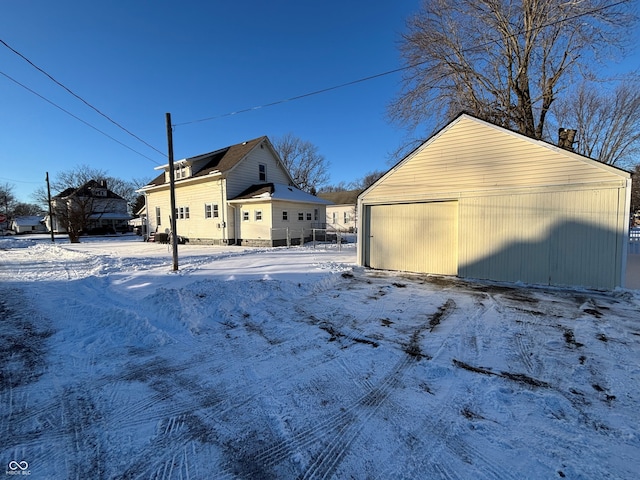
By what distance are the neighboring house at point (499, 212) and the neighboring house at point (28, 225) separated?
71574 millimetres

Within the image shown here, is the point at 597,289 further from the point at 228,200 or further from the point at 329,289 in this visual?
the point at 228,200

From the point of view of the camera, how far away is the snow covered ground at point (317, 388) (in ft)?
6.91

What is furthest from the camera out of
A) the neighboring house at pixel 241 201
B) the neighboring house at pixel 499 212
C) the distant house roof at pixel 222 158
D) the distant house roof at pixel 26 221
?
the distant house roof at pixel 26 221

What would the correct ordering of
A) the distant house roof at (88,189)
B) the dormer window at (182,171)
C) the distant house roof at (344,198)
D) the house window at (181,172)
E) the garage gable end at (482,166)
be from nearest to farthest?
the garage gable end at (482,166) < the dormer window at (182,171) < the house window at (181,172) < the distant house roof at (344,198) < the distant house roof at (88,189)

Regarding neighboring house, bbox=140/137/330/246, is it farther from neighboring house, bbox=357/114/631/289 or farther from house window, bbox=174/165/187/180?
neighboring house, bbox=357/114/631/289

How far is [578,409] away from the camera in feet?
8.74

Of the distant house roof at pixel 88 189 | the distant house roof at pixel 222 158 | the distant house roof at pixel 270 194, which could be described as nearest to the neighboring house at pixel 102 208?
the distant house roof at pixel 88 189

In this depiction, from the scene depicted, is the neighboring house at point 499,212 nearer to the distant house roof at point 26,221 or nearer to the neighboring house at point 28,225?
the neighboring house at point 28,225

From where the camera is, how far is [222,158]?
843 inches

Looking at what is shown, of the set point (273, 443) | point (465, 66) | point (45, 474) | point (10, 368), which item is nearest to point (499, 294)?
point (273, 443)

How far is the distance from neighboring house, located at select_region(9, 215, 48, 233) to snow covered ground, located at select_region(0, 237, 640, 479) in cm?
7109

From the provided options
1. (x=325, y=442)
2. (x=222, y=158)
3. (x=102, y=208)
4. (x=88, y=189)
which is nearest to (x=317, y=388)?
(x=325, y=442)

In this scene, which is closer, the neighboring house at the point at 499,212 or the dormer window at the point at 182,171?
the neighboring house at the point at 499,212

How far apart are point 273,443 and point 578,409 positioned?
272 cm
